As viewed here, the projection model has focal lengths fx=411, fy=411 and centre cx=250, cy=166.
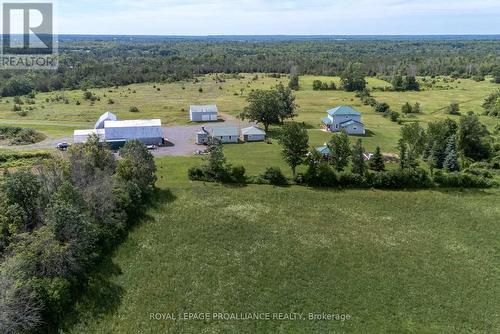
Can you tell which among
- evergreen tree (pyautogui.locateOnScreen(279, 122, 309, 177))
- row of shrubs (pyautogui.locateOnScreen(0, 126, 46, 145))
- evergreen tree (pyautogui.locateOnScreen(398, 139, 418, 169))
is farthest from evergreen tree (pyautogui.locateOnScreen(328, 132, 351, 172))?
row of shrubs (pyautogui.locateOnScreen(0, 126, 46, 145))

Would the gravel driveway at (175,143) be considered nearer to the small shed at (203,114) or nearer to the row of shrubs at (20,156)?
the row of shrubs at (20,156)

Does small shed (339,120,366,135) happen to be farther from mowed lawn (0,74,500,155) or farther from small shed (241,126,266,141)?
small shed (241,126,266,141)

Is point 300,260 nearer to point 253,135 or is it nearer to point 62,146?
point 253,135

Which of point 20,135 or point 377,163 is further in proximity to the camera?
point 20,135

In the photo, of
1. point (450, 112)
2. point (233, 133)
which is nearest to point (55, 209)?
point (233, 133)

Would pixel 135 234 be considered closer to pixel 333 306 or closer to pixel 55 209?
pixel 55 209

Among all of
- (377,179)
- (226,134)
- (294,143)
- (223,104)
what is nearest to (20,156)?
(226,134)

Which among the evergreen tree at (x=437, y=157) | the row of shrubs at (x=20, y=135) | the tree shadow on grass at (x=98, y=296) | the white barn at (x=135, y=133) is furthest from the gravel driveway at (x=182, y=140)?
the evergreen tree at (x=437, y=157)
